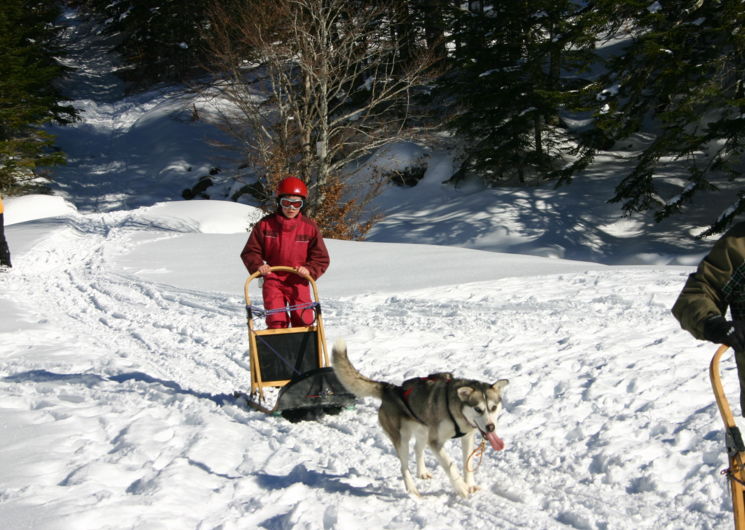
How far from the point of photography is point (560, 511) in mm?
3668

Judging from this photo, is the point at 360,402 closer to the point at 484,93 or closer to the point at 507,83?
the point at 484,93

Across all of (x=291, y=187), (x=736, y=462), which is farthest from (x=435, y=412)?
(x=291, y=187)

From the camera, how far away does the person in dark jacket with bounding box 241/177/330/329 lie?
595 centimetres

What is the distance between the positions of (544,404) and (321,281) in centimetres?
633

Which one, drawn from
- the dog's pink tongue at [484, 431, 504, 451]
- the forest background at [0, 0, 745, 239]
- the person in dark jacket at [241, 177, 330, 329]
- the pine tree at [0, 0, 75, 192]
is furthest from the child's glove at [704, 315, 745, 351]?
the pine tree at [0, 0, 75, 192]

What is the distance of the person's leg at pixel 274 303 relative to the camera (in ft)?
19.5

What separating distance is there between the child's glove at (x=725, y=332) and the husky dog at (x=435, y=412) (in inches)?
50.7

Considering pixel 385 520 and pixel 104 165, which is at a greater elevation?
pixel 104 165

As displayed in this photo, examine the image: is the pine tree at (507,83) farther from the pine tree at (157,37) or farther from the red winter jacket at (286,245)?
the pine tree at (157,37)

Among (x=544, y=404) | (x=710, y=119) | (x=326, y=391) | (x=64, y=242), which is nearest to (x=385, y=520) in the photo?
(x=326, y=391)

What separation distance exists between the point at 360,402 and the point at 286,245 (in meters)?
1.54

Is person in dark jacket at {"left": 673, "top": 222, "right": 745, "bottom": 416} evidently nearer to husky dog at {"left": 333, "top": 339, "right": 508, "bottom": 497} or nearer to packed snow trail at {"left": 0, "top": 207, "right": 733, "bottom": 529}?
husky dog at {"left": 333, "top": 339, "right": 508, "bottom": 497}

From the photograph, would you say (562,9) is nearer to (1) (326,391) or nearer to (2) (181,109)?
(1) (326,391)

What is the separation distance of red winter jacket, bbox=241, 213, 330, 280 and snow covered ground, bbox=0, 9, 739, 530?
4.35 ft
